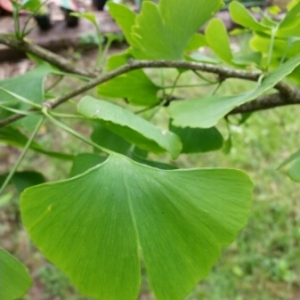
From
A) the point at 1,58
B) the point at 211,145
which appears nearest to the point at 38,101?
the point at 211,145

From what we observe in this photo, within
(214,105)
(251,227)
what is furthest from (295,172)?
(251,227)

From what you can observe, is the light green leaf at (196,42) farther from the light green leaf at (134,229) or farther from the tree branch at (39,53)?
the light green leaf at (134,229)

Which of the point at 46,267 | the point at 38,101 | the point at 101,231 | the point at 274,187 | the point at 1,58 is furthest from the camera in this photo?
the point at 1,58

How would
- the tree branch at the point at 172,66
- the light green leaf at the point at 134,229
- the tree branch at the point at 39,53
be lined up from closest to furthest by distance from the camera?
the light green leaf at the point at 134,229
the tree branch at the point at 172,66
the tree branch at the point at 39,53

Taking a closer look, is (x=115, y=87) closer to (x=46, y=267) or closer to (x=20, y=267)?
(x=20, y=267)

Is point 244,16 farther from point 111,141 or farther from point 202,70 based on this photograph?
point 111,141

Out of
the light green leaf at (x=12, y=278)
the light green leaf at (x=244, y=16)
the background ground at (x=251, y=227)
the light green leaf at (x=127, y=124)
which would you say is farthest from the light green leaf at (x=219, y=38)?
the background ground at (x=251, y=227)
